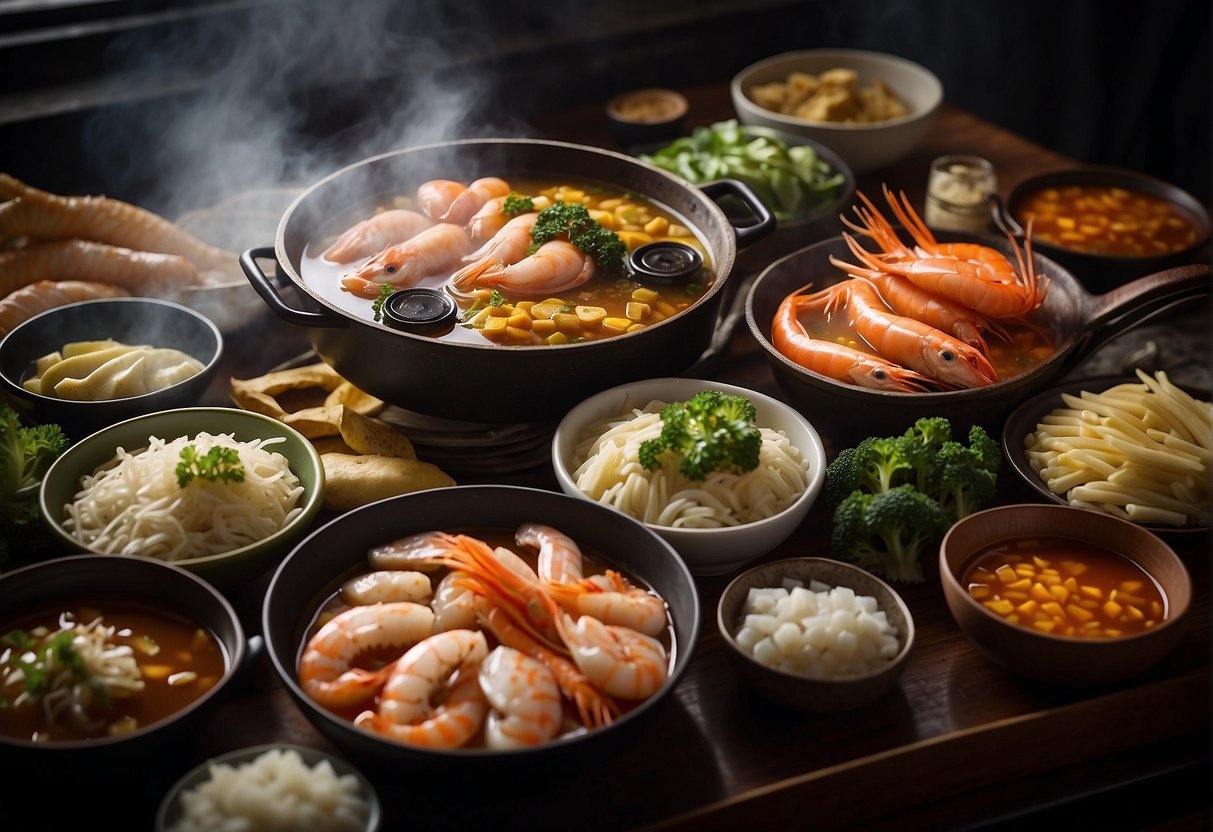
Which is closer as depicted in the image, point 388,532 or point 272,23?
point 388,532

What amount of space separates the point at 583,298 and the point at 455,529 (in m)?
0.82

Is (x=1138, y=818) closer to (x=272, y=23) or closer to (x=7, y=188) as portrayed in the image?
(x=7, y=188)

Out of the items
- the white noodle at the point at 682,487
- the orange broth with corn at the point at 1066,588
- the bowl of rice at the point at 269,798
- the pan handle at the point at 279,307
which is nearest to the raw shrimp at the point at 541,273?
the pan handle at the point at 279,307

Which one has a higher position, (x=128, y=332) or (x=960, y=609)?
(x=128, y=332)

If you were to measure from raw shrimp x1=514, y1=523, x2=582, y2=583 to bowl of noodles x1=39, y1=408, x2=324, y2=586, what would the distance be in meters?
0.49

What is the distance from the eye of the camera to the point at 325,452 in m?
2.86

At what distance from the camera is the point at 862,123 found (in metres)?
4.29

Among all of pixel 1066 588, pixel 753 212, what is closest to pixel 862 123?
pixel 753 212

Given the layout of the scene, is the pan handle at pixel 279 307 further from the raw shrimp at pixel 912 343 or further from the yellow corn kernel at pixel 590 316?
the raw shrimp at pixel 912 343

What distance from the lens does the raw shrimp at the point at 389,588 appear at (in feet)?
7.29

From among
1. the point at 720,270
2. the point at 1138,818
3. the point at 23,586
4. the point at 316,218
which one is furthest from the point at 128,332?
the point at 1138,818

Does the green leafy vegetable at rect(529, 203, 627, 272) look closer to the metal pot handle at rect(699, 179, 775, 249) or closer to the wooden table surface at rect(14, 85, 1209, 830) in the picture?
the metal pot handle at rect(699, 179, 775, 249)

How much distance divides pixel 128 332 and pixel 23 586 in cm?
107

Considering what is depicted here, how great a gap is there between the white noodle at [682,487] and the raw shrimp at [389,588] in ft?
1.48
